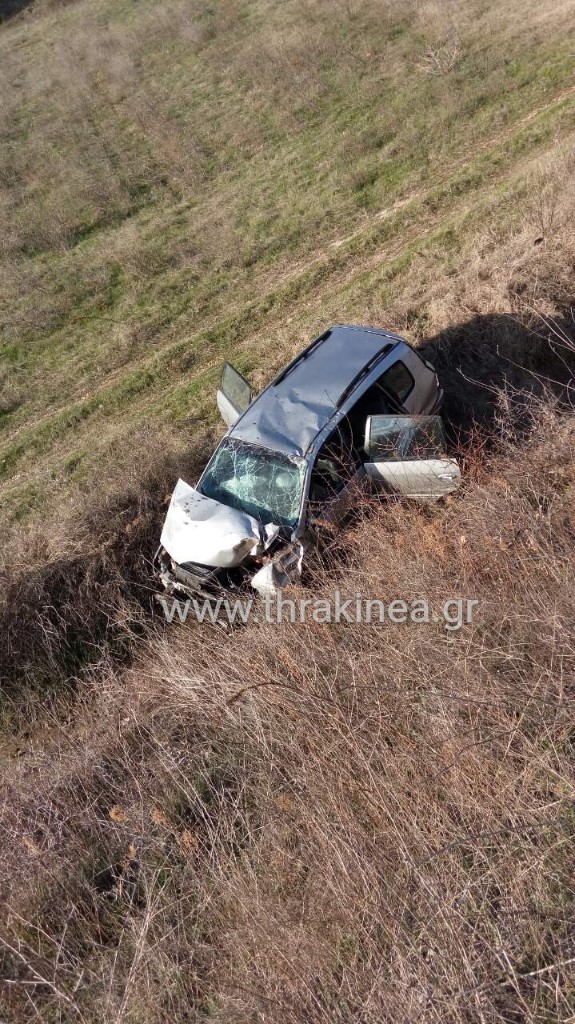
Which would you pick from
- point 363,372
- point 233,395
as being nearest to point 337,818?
point 363,372

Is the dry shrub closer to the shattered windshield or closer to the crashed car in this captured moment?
the crashed car

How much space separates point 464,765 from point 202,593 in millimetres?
2944

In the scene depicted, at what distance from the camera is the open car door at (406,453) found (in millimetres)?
5922

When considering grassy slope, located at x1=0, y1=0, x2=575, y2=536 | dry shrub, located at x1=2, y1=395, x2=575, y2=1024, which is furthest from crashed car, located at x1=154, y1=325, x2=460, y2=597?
grassy slope, located at x1=0, y1=0, x2=575, y2=536

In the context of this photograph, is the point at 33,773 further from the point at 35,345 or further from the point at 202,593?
the point at 35,345

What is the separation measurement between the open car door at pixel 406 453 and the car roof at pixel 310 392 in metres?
0.50

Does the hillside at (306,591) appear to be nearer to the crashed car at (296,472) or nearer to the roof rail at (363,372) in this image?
the crashed car at (296,472)

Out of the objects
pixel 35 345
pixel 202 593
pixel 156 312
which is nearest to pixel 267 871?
pixel 202 593

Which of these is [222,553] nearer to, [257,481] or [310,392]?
[257,481]

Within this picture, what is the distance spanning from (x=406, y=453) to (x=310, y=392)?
1.16 m

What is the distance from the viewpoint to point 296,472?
595cm

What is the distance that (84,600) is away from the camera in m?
7.03

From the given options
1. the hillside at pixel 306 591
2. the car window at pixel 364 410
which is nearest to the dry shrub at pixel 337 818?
the hillside at pixel 306 591

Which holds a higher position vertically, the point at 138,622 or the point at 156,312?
the point at 156,312
